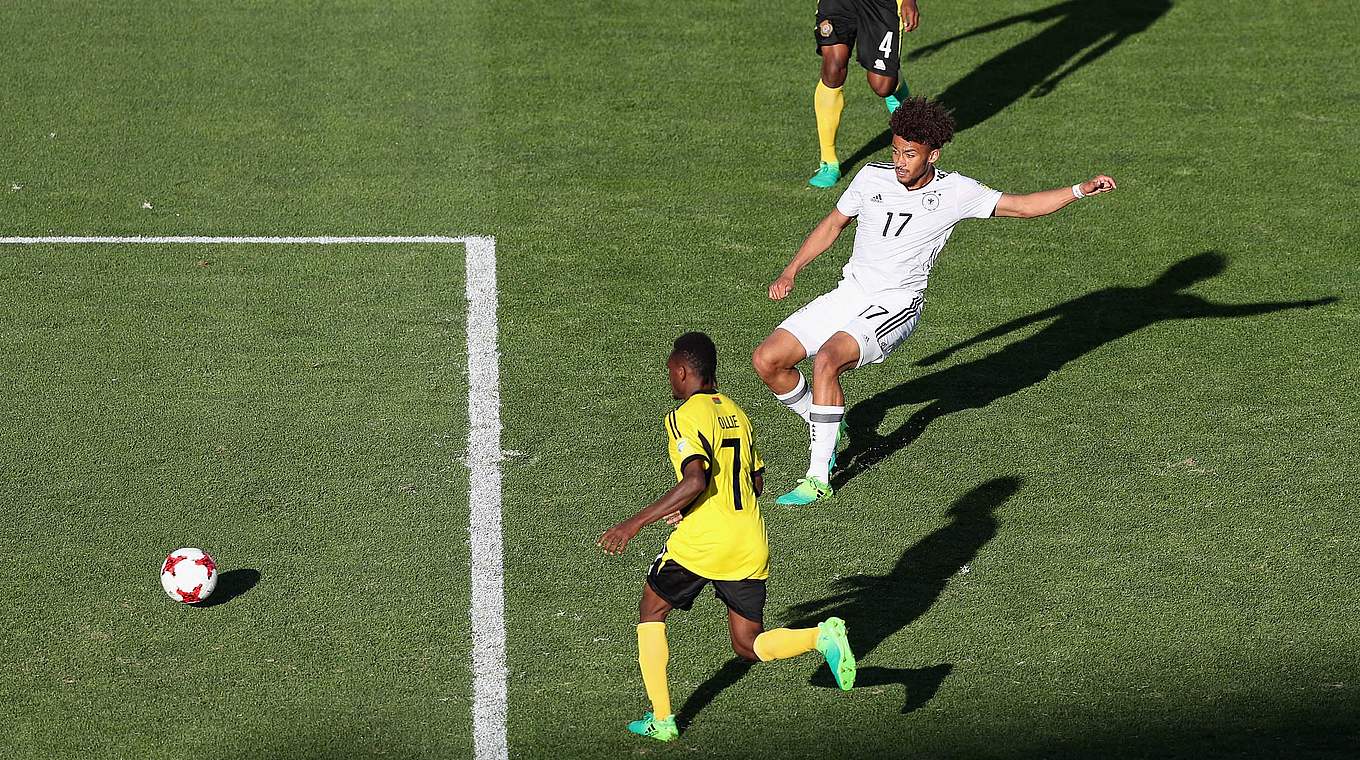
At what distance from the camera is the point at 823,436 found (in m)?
9.43

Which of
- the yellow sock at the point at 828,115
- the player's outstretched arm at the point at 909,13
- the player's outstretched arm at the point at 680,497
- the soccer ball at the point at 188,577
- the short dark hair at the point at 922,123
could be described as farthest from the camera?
the yellow sock at the point at 828,115

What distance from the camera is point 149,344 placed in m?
11.1

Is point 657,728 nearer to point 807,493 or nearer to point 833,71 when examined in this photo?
Answer: point 807,493

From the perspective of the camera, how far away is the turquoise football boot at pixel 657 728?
24.3 ft

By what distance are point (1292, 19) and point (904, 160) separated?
9.44 metres

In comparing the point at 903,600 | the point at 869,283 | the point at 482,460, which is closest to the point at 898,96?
the point at 869,283

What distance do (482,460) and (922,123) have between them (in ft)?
10.8

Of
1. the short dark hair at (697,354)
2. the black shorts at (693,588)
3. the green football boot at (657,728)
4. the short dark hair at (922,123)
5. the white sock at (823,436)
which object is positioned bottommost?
the green football boot at (657,728)

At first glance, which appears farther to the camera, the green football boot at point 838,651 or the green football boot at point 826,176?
the green football boot at point 826,176

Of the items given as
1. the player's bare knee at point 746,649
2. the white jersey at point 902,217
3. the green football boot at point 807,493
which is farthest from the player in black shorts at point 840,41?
the player's bare knee at point 746,649

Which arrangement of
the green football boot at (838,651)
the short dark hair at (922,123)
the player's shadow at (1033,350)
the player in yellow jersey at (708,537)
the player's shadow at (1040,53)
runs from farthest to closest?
the player's shadow at (1040,53) → the player's shadow at (1033,350) → the short dark hair at (922,123) → the green football boot at (838,651) → the player in yellow jersey at (708,537)

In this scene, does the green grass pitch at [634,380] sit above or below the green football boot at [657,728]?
above

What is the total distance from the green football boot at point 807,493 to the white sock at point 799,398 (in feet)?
1.36

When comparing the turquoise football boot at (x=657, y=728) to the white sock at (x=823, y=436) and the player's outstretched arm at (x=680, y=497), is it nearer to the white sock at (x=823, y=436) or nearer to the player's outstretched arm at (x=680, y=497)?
the player's outstretched arm at (x=680, y=497)
